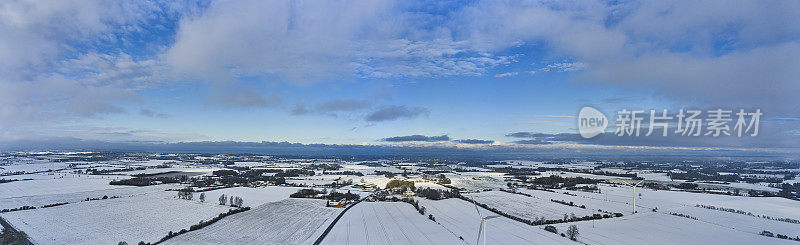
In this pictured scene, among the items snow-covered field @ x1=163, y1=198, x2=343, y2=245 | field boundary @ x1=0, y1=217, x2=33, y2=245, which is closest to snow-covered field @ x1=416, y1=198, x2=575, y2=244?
snow-covered field @ x1=163, y1=198, x2=343, y2=245

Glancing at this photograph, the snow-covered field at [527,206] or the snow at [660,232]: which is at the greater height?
the snow at [660,232]

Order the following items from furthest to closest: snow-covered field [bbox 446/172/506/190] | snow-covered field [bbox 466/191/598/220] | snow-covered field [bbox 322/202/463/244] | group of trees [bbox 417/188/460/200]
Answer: snow-covered field [bbox 446/172/506/190], group of trees [bbox 417/188/460/200], snow-covered field [bbox 466/191/598/220], snow-covered field [bbox 322/202/463/244]

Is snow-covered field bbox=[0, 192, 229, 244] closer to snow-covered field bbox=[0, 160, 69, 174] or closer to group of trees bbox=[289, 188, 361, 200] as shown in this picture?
group of trees bbox=[289, 188, 361, 200]

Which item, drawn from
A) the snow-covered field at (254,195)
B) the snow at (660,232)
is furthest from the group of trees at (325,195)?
the snow at (660,232)

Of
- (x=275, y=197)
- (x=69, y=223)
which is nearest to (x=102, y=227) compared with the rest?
(x=69, y=223)

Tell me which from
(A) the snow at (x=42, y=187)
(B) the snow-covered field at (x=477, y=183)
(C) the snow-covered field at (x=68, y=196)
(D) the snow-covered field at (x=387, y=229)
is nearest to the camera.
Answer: (D) the snow-covered field at (x=387, y=229)

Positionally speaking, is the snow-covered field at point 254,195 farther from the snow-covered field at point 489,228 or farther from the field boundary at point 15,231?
the snow-covered field at point 489,228

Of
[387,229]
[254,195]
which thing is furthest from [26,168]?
[387,229]

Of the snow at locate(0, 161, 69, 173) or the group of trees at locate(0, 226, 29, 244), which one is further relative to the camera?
the snow at locate(0, 161, 69, 173)
